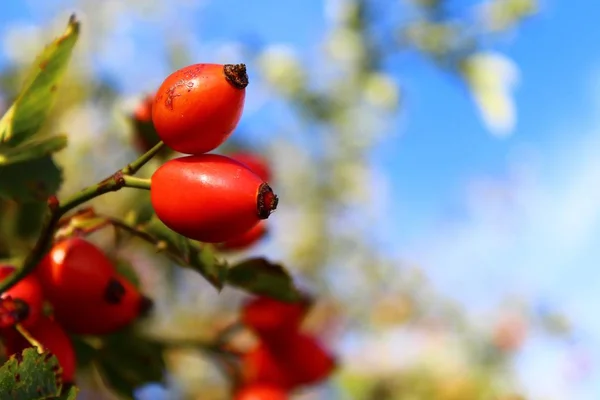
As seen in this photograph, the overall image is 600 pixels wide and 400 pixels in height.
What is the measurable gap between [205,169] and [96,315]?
0.91 ft

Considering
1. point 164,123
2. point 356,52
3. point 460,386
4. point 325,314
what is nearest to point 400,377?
point 460,386

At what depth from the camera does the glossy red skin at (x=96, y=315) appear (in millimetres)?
810

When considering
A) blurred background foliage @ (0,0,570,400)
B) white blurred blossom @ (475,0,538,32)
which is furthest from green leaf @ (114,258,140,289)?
white blurred blossom @ (475,0,538,32)

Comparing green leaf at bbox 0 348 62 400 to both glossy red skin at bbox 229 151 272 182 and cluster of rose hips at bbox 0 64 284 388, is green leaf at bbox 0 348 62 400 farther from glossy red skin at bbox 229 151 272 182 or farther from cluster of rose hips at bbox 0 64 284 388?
glossy red skin at bbox 229 151 272 182

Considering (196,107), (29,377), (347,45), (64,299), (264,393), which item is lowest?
(29,377)

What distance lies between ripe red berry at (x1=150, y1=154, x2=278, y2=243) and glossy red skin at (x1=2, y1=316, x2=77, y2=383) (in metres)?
0.22

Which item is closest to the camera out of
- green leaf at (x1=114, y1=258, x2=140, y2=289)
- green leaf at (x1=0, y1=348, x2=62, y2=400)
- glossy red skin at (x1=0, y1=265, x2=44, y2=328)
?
green leaf at (x1=0, y1=348, x2=62, y2=400)

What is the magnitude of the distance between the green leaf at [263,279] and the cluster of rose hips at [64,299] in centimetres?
16

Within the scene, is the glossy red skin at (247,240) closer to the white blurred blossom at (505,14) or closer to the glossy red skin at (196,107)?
the glossy red skin at (196,107)

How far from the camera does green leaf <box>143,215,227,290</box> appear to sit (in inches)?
30.9

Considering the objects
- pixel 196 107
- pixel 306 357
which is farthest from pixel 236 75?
pixel 306 357

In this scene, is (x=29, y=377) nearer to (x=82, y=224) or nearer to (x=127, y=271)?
(x=82, y=224)

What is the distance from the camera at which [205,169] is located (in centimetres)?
66

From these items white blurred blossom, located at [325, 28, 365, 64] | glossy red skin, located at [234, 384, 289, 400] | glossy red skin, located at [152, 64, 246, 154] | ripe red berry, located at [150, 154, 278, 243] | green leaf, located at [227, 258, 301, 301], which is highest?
white blurred blossom, located at [325, 28, 365, 64]
